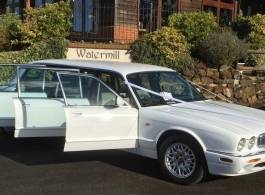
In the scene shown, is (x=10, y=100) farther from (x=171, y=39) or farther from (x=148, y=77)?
(x=171, y=39)

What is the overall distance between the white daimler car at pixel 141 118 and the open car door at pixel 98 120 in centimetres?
1

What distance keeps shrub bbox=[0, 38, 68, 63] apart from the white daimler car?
17.2 feet

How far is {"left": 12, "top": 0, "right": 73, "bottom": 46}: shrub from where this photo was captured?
12.8 metres

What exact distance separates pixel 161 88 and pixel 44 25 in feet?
23.8

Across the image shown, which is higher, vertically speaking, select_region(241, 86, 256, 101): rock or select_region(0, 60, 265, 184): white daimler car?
select_region(0, 60, 265, 184): white daimler car

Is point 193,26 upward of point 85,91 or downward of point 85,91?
upward

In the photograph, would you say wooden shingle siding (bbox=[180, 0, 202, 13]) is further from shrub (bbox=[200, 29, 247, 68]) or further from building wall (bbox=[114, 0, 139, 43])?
shrub (bbox=[200, 29, 247, 68])

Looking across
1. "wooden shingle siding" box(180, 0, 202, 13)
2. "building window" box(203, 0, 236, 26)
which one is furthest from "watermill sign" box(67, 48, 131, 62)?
"building window" box(203, 0, 236, 26)

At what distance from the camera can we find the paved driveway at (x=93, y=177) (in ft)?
17.5

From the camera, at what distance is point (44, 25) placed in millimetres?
12805

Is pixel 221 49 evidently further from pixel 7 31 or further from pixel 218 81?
pixel 7 31

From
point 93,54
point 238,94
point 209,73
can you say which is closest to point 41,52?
point 93,54

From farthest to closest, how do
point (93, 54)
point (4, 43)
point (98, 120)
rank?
1. point (4, 43)
2. point (93, 54)
3. point (98, 120)

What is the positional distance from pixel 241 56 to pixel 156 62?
257 cm
